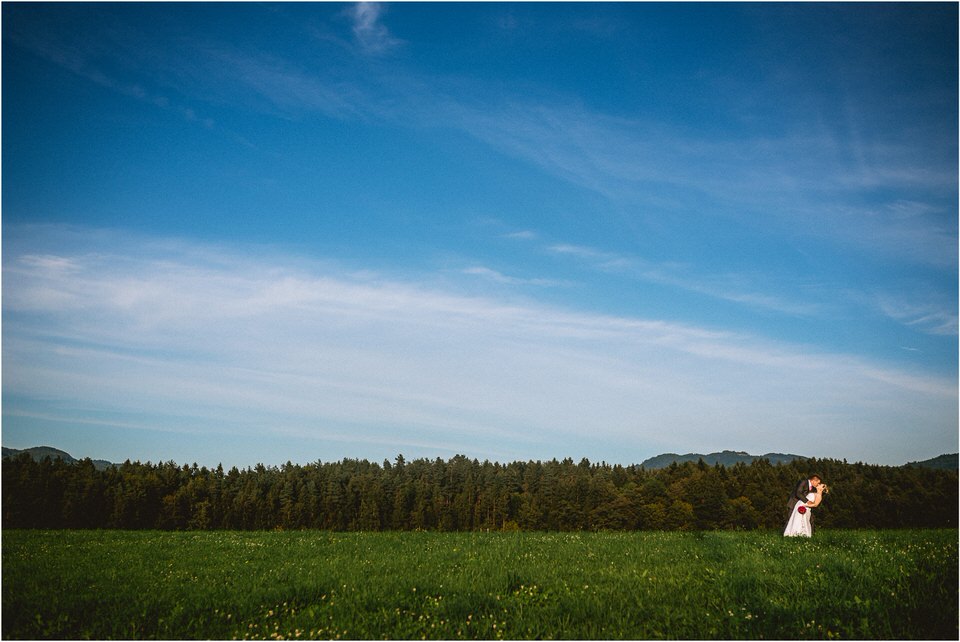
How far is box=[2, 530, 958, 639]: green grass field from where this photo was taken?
297 inches

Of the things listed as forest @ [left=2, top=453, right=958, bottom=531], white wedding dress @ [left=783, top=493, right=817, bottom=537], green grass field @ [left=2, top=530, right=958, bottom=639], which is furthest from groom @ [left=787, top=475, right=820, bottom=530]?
forest @ [left=2, top=453, right=958, bottom=531]

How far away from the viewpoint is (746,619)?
762 cm

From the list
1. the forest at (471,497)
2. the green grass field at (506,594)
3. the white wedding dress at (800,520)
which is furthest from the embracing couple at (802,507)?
the forest at (471,497)

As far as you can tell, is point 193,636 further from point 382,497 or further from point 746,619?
point 382,497

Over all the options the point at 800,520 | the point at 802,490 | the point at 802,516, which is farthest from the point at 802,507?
the point at 802,490

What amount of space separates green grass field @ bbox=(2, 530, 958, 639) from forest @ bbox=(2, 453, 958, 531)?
6066 centimetres

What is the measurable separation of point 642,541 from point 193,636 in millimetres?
12896

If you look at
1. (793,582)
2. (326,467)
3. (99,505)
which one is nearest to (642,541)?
(793,582)

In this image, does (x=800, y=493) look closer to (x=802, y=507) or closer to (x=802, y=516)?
(x=802, y=507)

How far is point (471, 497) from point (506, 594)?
8812cm

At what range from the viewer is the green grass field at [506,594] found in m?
7.55

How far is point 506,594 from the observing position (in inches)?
368

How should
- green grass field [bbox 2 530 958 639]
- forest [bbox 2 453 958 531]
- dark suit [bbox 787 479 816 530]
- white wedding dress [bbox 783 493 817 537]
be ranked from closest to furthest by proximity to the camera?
green grass field [bbox 2 530 958 639]
white wedding dress [bbox 783 493 817 537]
dark suit [bbox 787 479 816 530]
forest [bbox 2 453 958 531]

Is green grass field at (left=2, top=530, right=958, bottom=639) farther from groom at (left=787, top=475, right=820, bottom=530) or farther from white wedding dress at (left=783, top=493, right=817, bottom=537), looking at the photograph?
groom at (left=787, top=475, right=820, bottom=530)
